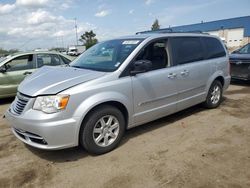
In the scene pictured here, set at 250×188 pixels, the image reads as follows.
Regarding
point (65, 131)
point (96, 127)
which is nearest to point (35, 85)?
point (65, 131)

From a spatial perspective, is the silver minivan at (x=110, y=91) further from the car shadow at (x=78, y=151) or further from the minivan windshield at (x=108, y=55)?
the car shadow at (x=78, y=151)

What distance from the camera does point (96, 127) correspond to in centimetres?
343

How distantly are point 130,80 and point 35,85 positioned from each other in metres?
1.41

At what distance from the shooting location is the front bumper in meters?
3.02

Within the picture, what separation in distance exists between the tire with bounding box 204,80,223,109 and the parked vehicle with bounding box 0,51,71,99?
4609 mm

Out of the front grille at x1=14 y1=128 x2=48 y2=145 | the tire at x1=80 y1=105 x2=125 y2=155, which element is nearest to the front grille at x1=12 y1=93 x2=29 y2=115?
the front grille at x1=14 y1=128 x2=48 y2=145

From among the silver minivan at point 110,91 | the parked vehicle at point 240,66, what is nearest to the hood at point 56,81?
the silver minivan at point 110,91

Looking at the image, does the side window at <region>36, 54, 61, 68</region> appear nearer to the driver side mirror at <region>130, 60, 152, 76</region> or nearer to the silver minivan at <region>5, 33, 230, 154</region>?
the silver minivan at <region>5, 33, 230, 154</region>

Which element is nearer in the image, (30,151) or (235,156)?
(235,156)

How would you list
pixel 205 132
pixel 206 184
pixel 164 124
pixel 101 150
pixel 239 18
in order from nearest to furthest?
pixel 206 184, pixel 101 150, pixel 205 132, pixel 164 124, pixel 239 18

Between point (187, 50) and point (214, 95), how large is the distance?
151 cm

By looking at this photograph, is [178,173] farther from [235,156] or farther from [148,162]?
[235,156]

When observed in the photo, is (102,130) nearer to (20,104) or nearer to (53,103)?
(53,103)

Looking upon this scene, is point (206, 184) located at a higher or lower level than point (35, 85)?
lower
